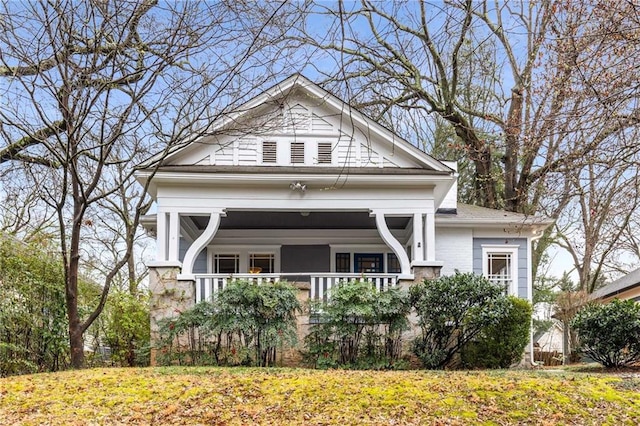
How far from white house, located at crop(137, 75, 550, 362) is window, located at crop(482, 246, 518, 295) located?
0.02 m

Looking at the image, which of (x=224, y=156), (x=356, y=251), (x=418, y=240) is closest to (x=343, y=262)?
(x=356, y=251)

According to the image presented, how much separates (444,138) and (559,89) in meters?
12.8

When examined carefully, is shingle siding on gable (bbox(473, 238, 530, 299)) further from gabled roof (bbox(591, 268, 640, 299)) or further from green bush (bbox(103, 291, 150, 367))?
green bush (bbox(103, 291, 150, 367))

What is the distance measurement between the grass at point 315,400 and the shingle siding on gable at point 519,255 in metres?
5.45

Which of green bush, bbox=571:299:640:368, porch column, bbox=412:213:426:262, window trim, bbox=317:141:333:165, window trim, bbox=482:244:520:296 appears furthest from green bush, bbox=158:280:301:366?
green bush, bbox=571:299:640:368

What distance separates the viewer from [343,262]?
14.7m

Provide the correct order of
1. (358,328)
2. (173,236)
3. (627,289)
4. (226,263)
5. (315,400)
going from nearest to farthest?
(315,400)
(358,328)
(173,236)
(226,263)
(627,289)

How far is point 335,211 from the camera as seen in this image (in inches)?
493

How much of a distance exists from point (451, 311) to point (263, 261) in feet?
18.0

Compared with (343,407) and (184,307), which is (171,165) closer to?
(184,307)

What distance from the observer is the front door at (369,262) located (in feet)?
48.0

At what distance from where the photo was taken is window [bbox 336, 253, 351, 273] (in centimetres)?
1464

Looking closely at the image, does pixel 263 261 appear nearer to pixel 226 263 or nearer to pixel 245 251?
pixel 245 251

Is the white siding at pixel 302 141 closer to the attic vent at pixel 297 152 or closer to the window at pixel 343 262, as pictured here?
the attic vent at pixel 297 152
